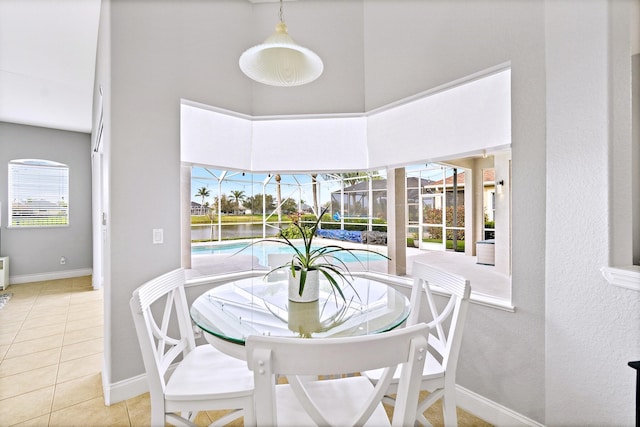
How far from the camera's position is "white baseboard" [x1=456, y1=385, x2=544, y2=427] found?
179 cm

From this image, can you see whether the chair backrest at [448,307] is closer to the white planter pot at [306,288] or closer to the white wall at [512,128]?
the white wall at [512,128]

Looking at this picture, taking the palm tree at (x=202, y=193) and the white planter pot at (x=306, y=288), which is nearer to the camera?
the white planter pot at (x=306, y=288)

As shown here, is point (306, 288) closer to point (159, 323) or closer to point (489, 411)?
point (159, 323)

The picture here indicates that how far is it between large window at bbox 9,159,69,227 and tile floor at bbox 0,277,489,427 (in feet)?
6.06

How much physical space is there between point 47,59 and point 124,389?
3633 mm

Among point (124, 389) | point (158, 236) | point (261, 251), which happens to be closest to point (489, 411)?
point (261, 251)

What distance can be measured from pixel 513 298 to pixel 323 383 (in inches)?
49.6

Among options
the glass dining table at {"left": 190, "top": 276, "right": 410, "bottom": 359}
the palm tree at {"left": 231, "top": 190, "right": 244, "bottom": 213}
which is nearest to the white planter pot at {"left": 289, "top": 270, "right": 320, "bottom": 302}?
the glass dining table at {"left": 190, "top": 276, "right": 410, "bottom": 359}

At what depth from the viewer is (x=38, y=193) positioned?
18.1 ft

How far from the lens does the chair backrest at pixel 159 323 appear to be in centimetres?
130

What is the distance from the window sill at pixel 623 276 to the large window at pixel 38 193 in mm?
7517

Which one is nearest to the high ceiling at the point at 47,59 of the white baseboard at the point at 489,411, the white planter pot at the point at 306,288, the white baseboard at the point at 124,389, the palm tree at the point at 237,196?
the palm tree at the point at 237,196

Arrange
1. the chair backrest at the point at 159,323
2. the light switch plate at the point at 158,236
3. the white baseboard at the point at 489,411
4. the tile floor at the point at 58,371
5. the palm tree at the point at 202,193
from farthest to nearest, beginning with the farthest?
1. the palm tree at the point at 202,193
2. the light switch plate at the point at 158,236
3. the tile floor at the point at 58,371
4. the white baseboard at the point at 489,411
5. the chair backrest at the point at 159,323

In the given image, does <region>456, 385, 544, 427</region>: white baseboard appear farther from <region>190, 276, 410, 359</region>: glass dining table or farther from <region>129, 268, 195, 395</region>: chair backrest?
<region>129, 268, 195, 395</region>: chair backrest
